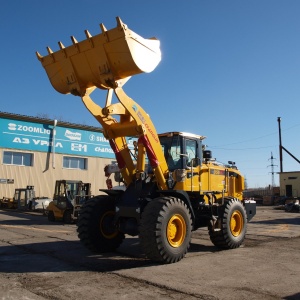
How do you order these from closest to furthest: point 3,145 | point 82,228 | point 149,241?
point 149,241 < point 82,228 < point 3,145

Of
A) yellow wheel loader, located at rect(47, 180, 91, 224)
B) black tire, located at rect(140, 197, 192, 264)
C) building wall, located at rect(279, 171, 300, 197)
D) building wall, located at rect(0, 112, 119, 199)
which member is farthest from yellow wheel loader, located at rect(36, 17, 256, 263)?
building wall, located at rect(279, 171, 300, 197)

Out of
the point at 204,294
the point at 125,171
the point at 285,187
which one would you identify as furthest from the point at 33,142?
the point at 285,187

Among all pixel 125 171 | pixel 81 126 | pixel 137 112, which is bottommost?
pixel 125 171

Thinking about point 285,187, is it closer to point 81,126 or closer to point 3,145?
point 81,126

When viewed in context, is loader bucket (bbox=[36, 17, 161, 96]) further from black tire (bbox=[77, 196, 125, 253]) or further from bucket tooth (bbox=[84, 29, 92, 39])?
black tire (bbox=[77, 196, 125, 253])

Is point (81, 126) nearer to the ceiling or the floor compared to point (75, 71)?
nearer to the ceiling

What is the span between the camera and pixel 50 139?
34125 mm

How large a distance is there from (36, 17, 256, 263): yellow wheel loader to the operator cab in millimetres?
27

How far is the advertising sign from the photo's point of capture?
32.0 m

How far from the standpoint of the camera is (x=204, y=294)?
585 cm

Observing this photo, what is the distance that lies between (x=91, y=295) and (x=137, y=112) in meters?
4.49

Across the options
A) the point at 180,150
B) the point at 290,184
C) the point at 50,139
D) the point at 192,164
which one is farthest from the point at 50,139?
the point at 290,184

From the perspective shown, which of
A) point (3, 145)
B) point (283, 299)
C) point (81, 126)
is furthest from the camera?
point (81, 126)

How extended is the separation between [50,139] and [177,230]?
2742cm
